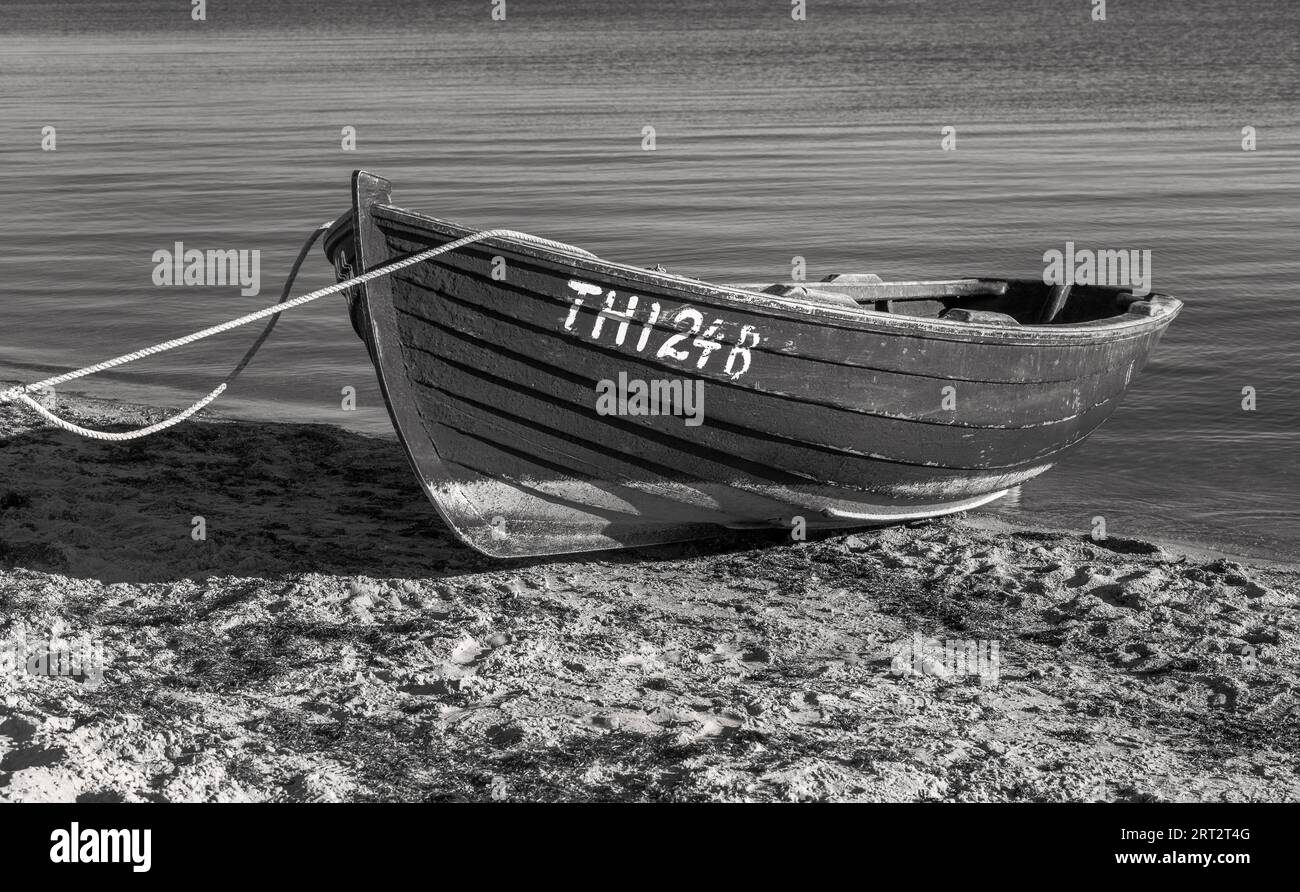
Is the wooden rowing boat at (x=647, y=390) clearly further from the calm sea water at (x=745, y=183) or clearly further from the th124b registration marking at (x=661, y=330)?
the calm sea water at (x=745, y=183)

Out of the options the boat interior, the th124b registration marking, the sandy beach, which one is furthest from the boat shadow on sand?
the boat interior

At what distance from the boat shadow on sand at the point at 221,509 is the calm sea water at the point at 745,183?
1.27 meters

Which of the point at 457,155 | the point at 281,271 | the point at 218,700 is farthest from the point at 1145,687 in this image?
the point at 457,155

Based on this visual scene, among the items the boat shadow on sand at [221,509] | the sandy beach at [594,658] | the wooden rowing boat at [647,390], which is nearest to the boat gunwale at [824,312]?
the wooden rowing boat at [647,390]

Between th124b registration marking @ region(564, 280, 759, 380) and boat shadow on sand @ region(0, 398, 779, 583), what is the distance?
3.97 ft

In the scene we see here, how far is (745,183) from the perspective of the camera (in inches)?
664

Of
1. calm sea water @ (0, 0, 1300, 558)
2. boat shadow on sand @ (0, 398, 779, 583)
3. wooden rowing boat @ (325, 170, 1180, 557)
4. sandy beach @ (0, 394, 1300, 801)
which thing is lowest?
sandy beach @ (0, 394, 1300, 801)

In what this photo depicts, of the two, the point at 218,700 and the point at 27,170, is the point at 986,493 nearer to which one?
the point at 218,700

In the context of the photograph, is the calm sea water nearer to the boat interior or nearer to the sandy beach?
the boat interior

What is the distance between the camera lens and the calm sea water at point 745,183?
9.36 metres

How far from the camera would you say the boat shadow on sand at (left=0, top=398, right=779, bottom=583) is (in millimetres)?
5730

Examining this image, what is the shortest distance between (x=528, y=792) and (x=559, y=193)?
13.0 metres

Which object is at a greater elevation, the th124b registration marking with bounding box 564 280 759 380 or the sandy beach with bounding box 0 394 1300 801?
the th124b registration marking with bounding box 564 280 759 380

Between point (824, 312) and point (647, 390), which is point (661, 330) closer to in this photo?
point (647, 390)
